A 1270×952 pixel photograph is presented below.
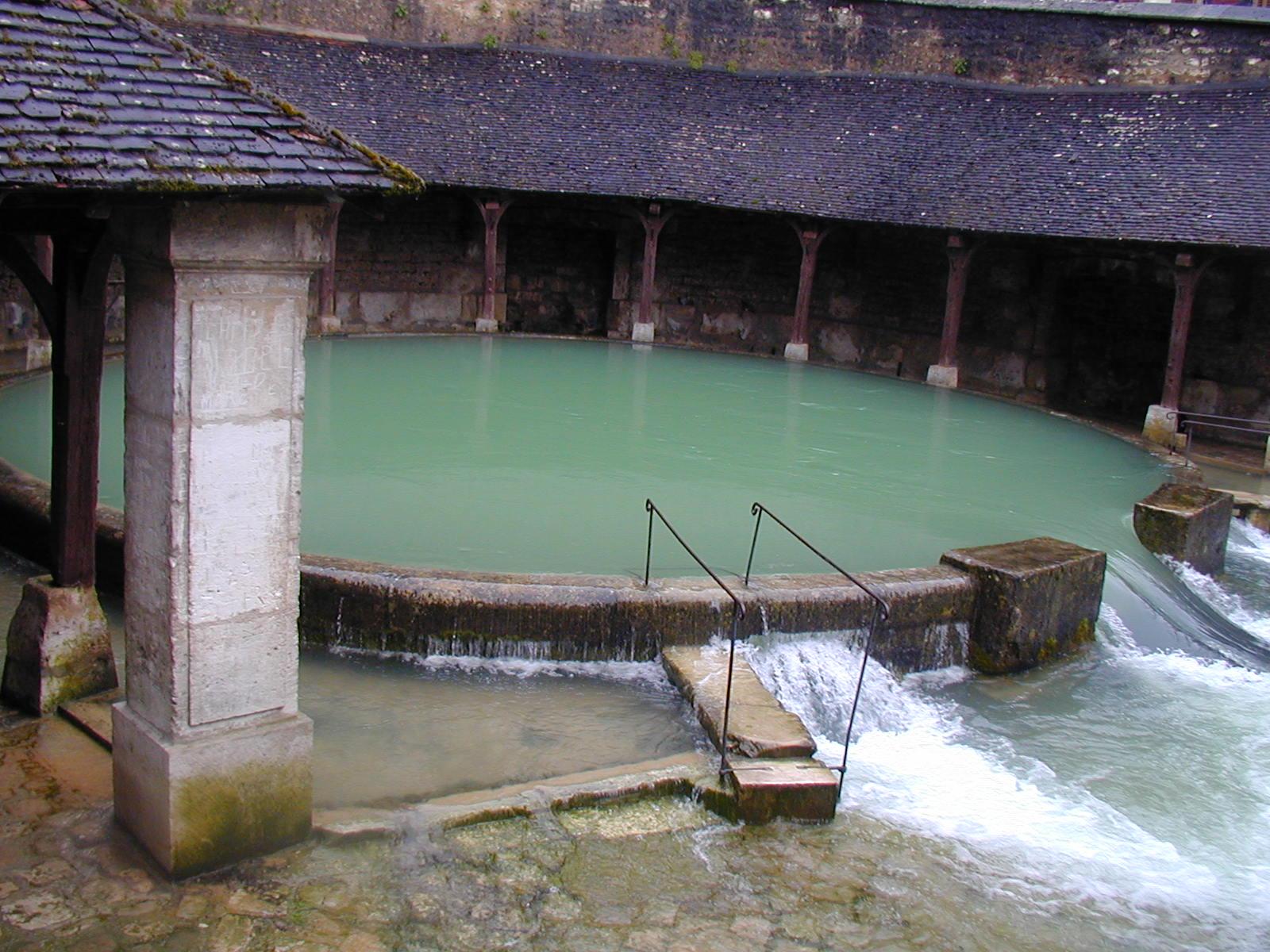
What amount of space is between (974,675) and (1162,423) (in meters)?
8.96

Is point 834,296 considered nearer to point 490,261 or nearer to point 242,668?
point 490,261

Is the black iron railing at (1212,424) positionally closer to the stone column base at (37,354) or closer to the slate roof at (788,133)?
the slate roof at (788,133)

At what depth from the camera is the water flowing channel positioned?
6.52 m

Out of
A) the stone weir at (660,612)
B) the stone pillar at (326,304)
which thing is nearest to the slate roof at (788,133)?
the stone pillar at (326,304)

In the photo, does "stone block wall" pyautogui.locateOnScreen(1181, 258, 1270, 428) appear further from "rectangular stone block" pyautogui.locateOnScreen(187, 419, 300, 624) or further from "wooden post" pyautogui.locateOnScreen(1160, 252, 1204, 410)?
"rectangular stone block" pyautogui.locateOnScreen(187, 419, 300, 624)

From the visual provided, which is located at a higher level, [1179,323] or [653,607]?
[1179,323]

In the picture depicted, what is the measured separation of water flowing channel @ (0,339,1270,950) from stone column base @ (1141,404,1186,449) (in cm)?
105

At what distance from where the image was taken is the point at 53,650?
6.56m

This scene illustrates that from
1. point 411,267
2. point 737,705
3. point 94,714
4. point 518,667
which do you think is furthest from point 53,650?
point 411,267

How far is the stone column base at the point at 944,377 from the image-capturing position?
757 inches

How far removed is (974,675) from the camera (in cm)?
902

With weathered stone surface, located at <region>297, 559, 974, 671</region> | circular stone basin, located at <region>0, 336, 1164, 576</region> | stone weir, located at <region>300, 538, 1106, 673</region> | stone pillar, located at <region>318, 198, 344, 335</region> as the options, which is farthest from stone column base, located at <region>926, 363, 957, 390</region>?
weathered stone surface, located at <region>297, 559, 974, 671</region>

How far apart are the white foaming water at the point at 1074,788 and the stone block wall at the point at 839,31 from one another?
13797 mm

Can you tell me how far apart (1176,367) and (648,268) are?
800cm
